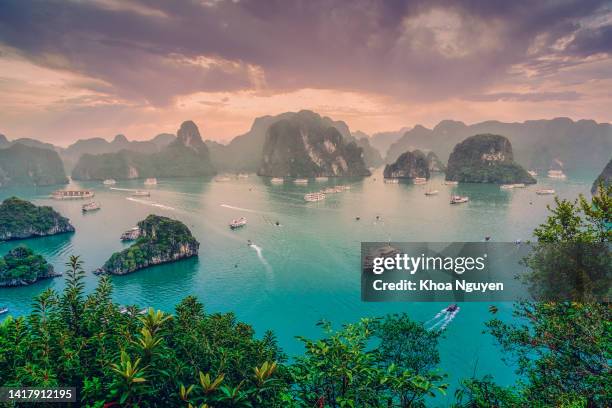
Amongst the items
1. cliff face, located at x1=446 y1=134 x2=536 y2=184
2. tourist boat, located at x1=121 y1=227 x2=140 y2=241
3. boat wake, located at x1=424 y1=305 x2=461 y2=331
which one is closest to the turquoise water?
boat wake, located at x1=424 y1=305 x2=461 y2=331

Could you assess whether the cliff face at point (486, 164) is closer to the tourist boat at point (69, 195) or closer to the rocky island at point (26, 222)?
the rocky island at point (26, 222)

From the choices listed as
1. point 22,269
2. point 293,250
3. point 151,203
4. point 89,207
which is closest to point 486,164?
point 293,250

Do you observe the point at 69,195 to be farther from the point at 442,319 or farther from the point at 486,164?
the point at 486,164

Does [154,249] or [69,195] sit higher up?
[69,195]

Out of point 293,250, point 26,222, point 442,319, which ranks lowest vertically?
point 442,319

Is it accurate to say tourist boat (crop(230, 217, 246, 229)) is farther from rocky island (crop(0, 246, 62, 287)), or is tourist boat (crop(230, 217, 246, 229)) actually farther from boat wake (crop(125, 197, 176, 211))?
rocky island (crop(0, 246, 62, 287))

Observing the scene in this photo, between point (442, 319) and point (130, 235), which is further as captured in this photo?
point (130, 235)
